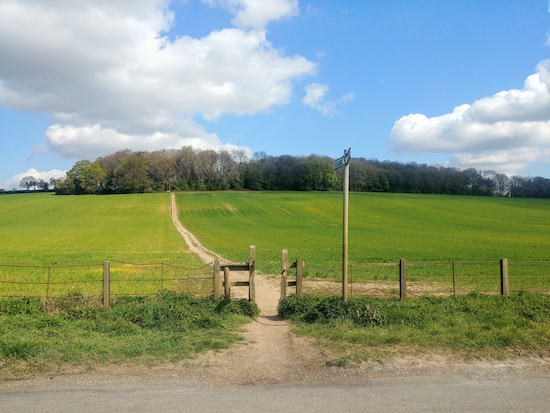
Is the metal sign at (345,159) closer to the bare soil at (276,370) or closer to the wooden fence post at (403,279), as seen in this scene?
the wooden fence post at (403,279)

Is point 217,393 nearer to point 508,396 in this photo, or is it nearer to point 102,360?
point 102,360

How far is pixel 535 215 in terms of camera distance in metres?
67.8

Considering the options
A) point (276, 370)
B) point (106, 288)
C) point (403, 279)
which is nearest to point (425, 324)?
point (403, 279)

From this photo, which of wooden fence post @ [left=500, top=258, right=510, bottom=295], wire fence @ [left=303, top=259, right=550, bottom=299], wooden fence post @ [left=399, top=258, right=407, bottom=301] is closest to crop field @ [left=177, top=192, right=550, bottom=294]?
wire fence @ [left=303, top=259, right=550, bottom=299]

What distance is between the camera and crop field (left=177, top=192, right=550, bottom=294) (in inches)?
771

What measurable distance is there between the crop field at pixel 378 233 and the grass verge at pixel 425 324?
2869mm

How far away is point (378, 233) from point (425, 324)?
117 feet

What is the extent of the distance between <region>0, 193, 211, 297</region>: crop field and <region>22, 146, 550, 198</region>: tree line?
19161 mm

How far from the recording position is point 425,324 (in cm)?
855

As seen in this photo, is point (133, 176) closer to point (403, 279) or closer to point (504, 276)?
point (403, 279)

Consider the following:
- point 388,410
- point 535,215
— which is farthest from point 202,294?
point 535,215

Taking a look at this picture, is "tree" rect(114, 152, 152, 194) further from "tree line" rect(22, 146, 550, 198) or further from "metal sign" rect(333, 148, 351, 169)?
"metal sign" rect(333, 148, 351, 169)

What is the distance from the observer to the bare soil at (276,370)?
6.05 m

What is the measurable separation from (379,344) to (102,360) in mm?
5256
